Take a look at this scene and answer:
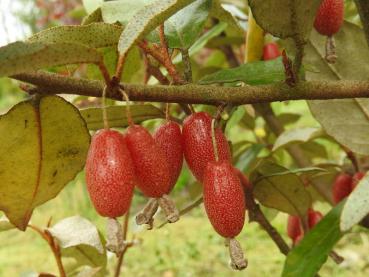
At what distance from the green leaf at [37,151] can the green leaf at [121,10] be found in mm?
217

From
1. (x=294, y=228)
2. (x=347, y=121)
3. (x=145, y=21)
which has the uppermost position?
(x=145, y=21)

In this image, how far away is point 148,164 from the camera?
62 centimetres

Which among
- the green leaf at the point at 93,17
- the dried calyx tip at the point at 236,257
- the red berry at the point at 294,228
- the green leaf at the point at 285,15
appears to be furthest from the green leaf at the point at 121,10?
the red berry at the point at 294,228

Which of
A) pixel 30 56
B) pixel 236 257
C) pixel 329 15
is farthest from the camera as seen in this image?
pixel 329 15

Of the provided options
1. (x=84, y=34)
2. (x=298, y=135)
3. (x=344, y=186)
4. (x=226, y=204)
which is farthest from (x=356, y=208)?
(x=298, y=135)

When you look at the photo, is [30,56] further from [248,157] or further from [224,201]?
[248,157]

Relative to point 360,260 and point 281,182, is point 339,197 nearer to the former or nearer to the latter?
point 281,182

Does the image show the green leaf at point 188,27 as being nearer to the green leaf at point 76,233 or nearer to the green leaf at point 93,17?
the green leaf at point 93,17

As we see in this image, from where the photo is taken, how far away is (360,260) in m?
2.55

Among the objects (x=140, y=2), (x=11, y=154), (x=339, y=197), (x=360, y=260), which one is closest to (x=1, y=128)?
(x=11, y=154)

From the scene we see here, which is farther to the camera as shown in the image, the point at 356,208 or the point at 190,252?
the point at 190,252

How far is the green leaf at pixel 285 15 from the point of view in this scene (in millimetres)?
639

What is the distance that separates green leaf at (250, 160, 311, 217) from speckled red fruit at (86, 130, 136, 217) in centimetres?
50

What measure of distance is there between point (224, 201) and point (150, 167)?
86 mm
